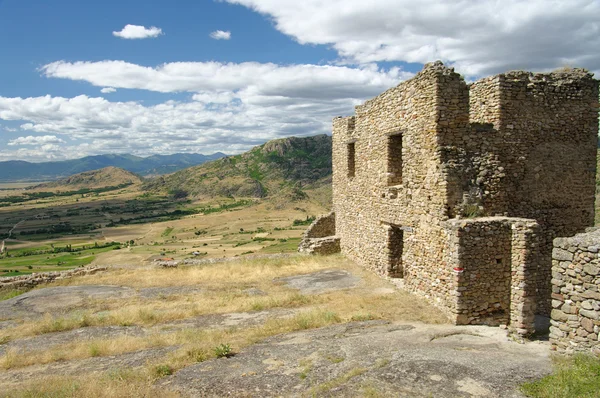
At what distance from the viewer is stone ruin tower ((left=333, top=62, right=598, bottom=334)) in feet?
35.9

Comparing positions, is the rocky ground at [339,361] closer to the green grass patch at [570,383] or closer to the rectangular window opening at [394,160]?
the green grass patch at [570,383]

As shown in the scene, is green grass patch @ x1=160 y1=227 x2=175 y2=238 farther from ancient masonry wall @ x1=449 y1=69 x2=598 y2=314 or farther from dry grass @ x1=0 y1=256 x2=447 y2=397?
ancient masonry wall @ x1=449 y1=69 x2=598 y2=314

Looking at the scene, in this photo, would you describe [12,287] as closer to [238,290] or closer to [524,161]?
[238,290]

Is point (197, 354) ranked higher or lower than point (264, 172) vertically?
lower

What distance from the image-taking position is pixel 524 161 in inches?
486

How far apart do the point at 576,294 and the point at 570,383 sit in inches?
84.2

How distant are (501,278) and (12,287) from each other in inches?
746

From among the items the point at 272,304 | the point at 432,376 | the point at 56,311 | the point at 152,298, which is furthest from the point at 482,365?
the point at 56,311

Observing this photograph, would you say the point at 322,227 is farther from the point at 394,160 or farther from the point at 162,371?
the point at 162,371

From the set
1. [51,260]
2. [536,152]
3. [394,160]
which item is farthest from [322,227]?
[51,260]

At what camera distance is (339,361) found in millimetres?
8195

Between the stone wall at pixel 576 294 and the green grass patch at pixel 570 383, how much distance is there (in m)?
0.64

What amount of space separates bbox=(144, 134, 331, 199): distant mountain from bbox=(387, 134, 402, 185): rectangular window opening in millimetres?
114794

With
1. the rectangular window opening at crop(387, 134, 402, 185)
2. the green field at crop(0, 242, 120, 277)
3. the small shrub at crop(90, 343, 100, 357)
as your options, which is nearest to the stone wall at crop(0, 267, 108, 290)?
the small shrub at crop(90, 343, 100, 357)
